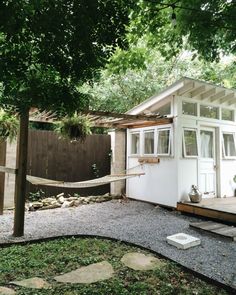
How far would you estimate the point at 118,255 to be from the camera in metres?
3.40

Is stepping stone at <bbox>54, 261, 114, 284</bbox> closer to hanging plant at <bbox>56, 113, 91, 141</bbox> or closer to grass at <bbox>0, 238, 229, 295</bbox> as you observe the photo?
grass at <bbox>0, 238, 229, 295</bbox>

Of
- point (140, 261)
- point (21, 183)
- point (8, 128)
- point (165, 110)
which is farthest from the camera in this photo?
point (165, 110)

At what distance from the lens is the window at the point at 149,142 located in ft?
22.9

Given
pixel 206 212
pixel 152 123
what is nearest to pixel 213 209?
pixel 206 212

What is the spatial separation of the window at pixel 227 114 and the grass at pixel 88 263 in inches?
183

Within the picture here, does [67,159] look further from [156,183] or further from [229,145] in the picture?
[229,145]

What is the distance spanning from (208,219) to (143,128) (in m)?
2.78

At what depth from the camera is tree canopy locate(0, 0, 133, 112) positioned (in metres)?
1.26

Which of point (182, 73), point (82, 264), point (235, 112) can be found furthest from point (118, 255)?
point (182, 73)

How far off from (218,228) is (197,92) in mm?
3145

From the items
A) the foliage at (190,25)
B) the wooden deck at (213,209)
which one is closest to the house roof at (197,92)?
the foliage at (190,25)

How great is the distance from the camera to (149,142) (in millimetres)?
7070

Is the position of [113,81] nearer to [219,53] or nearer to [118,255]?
[219,53]

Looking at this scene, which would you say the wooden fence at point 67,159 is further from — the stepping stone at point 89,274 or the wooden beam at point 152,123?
the stepping stone at point 89,274
